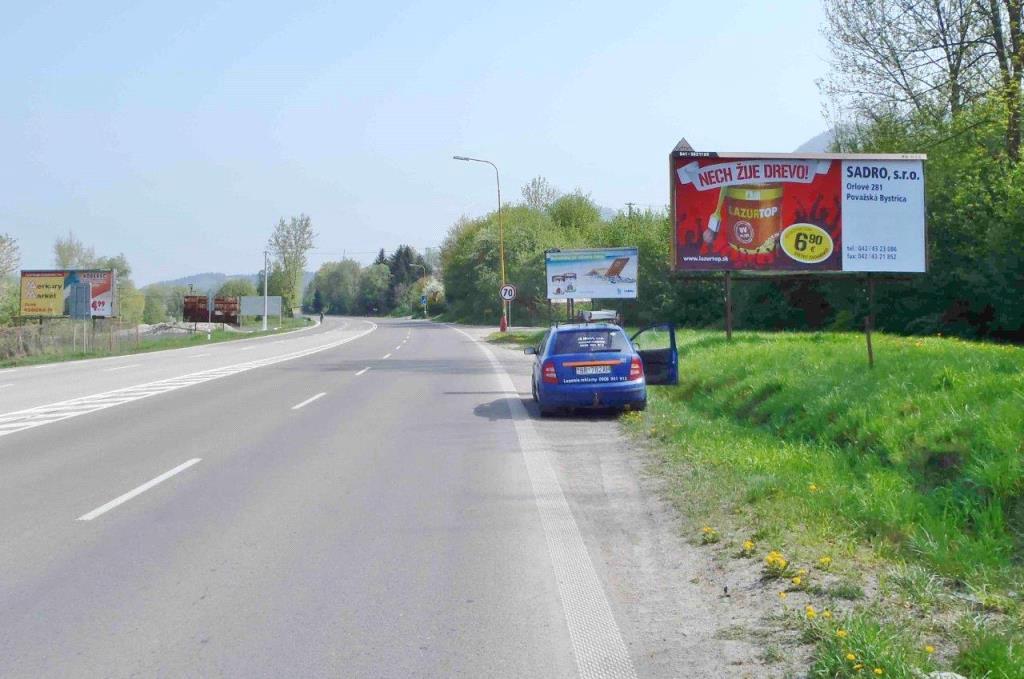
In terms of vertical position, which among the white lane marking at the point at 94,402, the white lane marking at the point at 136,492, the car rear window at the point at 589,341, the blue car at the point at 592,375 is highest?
the car rear window at the point at 589,341

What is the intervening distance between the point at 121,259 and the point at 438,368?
434 ft

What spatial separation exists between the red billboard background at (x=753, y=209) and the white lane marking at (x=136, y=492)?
1384 centimetres

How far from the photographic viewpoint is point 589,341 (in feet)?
49.5

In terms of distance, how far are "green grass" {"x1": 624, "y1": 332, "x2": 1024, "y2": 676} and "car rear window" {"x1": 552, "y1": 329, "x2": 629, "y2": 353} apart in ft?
4.06

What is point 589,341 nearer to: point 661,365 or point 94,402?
point 661,365

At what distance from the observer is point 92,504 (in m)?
8.58

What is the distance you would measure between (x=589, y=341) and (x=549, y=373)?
95cm

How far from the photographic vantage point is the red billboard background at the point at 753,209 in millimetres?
21609

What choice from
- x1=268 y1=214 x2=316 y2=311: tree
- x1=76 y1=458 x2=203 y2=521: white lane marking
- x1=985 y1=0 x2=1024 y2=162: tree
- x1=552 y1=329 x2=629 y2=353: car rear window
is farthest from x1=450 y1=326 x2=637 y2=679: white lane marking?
x1=268 y1=214 x2=316 y2=311: tree

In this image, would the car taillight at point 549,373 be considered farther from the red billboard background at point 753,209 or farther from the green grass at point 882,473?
the red billboard background at point 753,209

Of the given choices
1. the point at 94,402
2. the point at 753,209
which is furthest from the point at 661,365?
the point at 94,402

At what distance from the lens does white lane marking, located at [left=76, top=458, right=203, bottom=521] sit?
8.17 metres

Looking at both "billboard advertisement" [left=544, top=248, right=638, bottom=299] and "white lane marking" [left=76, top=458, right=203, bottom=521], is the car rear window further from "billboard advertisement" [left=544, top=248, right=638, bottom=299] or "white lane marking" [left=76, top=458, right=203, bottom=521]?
"billboard advertisement" [left=544, top=248, right=638, bottom=299]

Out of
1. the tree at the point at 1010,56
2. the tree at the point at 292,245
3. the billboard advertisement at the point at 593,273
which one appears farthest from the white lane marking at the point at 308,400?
the tree at the point at 292,245
